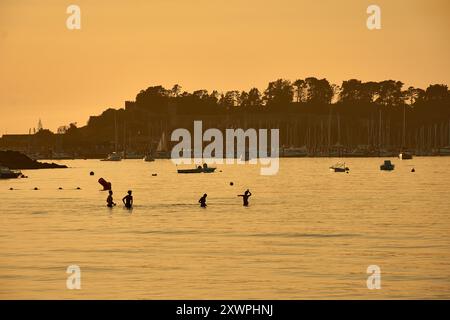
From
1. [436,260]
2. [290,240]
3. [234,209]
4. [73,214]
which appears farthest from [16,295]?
[234,209]

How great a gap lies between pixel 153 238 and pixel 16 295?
75.0 ft

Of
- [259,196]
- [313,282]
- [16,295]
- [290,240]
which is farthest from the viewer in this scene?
[259,196]

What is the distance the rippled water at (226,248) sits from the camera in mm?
40562

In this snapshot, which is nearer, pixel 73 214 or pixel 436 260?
pixel 436 260

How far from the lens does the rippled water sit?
40562 mm

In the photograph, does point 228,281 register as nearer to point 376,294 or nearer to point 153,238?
point 376,294

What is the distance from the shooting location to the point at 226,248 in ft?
180

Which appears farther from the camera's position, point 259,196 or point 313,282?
point 259,196

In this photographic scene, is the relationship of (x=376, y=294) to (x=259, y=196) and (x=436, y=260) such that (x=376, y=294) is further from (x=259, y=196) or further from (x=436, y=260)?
(x=259, y=196)

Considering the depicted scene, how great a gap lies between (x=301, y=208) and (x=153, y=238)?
103ft

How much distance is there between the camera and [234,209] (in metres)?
87.8
